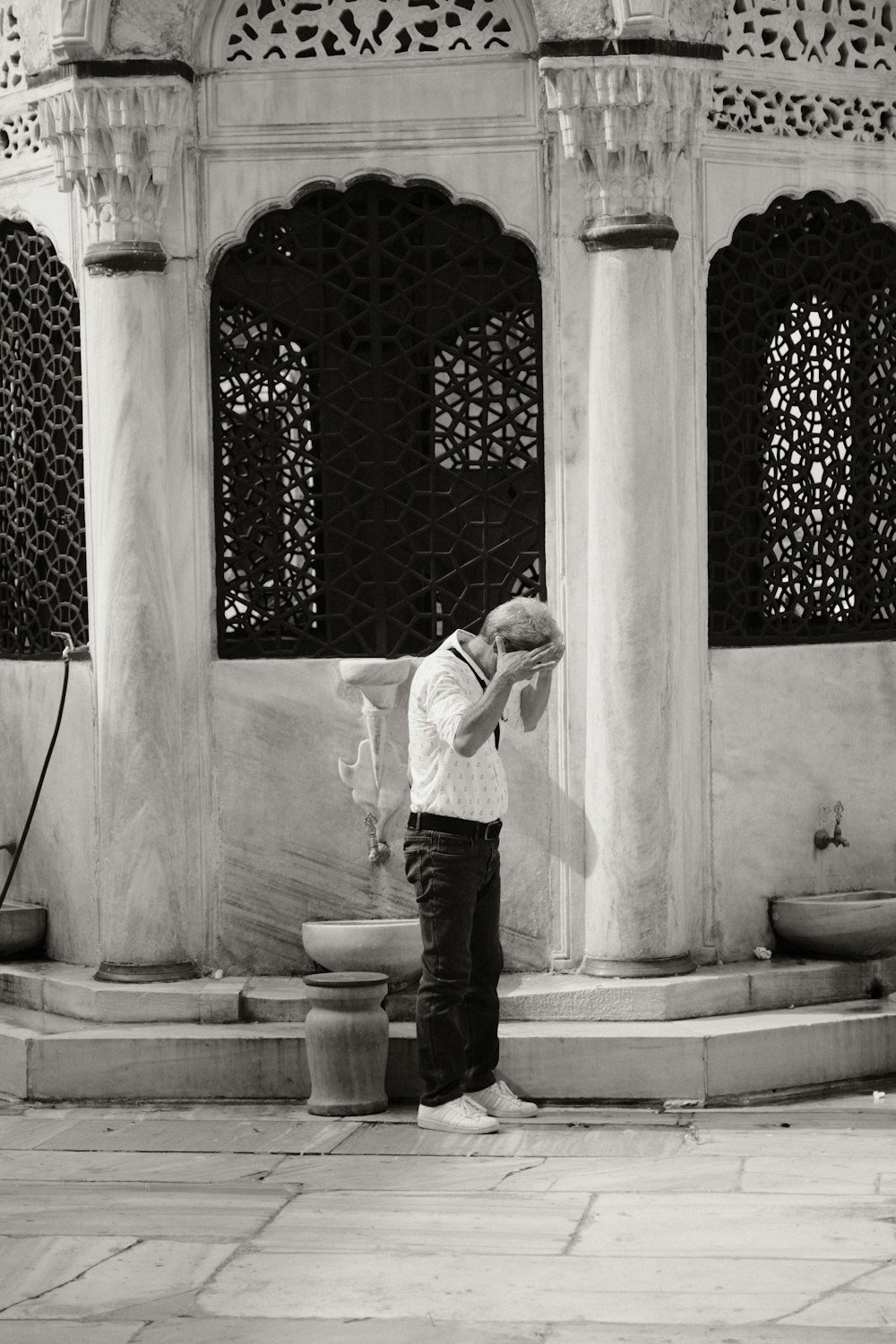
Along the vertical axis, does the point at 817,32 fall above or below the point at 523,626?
above

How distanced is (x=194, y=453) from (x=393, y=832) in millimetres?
1701

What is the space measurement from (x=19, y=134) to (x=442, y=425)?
2169mm

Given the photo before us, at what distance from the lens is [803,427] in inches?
353

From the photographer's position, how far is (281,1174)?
23.6 feet

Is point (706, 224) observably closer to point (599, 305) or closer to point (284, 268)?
point (599, 305)

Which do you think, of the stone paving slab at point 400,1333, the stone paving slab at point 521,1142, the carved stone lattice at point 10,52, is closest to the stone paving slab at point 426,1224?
the stone paving slab at point 521,1142

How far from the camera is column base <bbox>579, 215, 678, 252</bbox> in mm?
8328

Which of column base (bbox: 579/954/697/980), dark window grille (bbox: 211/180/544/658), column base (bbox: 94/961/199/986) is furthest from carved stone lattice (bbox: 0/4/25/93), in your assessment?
column base (bbox: 579/954/697/980)

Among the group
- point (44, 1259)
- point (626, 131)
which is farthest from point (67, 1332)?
point (626, 131)

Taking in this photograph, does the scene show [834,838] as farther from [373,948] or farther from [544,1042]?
[373,948]

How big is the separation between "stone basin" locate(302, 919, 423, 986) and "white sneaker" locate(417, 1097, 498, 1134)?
699mm

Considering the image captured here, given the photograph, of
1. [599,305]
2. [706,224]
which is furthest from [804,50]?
[599,305]

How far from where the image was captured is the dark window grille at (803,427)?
8.82 metres

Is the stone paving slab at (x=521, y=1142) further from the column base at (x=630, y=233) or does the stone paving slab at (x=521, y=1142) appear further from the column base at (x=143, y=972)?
→ the column base at (x=630, y=233)
